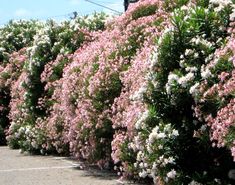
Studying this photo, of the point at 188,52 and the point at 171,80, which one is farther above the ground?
the point at 188,52

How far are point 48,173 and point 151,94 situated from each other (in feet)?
16.2

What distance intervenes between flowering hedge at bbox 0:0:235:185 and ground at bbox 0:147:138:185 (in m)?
0.39

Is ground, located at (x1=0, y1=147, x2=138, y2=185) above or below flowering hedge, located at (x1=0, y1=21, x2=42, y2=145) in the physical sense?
below

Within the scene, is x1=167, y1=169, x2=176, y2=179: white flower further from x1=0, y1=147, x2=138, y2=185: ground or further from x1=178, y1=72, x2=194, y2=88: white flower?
x1=0, y1=147, x2=138, y2=185: ground

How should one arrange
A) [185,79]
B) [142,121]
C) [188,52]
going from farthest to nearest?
[142,121]
[188,52]
[185,79]

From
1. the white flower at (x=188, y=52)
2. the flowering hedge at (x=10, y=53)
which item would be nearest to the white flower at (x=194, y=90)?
the white flower at (x=188, y=52)

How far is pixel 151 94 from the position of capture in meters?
7.50

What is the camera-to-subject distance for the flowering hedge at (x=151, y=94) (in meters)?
6.70

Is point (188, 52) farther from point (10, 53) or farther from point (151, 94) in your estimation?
point (10, 53)

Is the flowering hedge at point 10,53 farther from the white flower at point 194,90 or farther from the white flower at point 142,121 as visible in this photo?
the white flower at point 194,90

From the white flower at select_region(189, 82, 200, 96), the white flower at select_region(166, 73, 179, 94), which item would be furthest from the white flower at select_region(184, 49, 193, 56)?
the white flower at select_region(189, 82, 200, 96)

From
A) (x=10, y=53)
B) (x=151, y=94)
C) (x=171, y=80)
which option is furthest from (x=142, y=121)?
(x=10, y=53)

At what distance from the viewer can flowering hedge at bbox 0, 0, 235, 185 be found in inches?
264

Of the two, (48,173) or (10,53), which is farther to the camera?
(10,53)
